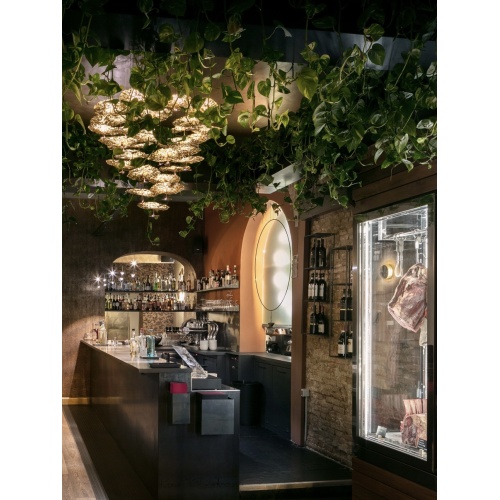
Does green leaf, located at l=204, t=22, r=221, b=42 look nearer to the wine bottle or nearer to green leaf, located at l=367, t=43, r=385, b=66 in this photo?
green leaf, located at l=367, t=43, r=385, b=66

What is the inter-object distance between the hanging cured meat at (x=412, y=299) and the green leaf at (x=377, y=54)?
1.51 metres

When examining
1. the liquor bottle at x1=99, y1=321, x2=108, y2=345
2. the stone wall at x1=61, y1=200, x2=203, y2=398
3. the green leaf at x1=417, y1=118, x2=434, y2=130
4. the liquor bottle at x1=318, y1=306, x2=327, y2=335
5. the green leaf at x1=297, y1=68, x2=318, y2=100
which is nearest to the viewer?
the green leaf at x1=297, y1=68, x2=318, y2=100

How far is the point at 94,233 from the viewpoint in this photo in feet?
41.8

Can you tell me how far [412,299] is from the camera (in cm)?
413

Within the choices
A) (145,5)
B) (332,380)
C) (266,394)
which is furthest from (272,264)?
(145,5)

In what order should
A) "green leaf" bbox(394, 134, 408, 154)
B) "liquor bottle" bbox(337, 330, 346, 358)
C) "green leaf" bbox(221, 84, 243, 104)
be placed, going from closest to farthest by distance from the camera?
"green leaf" bbox(221, 84, 243, 104)
"green leaf" bbox(394, 134, 408, 154)
"liquor bottle" bbox(337, 330, 346, 358)

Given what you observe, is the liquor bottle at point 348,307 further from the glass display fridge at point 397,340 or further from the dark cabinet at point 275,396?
the glass display fridge at point 397,340

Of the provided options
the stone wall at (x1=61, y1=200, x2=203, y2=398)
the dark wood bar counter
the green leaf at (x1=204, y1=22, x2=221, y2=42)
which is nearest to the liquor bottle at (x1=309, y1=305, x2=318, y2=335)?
the dark wood bar counter

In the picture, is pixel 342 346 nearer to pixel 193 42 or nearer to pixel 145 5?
pixel 193 42

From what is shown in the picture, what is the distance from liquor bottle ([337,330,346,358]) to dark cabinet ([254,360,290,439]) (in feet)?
5.67

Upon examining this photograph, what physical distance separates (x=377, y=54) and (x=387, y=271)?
1826mm

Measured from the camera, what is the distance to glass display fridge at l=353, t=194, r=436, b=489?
3.87 m

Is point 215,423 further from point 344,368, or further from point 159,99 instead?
point 159,99
